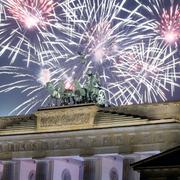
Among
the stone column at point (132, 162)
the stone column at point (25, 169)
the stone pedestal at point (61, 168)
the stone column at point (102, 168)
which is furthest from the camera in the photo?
the stone column at point (25, 169)

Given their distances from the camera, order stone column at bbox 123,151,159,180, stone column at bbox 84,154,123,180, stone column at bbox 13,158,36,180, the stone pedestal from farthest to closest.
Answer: stone column at bbox 13,158,36,180, the stone pedestal, stone column at bbox 84,154,123,180, stone column at bbox 123,151,159,180

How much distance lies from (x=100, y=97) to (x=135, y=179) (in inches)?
288

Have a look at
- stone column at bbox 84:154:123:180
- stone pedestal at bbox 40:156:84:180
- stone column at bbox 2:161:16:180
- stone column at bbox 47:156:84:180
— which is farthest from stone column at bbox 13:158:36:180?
stone column at bbox 84:154:123:180

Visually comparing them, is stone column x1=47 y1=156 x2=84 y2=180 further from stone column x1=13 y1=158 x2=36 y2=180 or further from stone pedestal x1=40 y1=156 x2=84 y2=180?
stone column x1=13 y1=158 x2=36 y2=180

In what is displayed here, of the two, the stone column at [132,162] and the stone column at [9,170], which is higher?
the stone column at [132,162]

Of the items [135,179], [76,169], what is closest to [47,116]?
[76,169]

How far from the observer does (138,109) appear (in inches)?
1859

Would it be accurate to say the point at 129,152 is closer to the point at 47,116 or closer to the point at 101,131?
the point at 101,131

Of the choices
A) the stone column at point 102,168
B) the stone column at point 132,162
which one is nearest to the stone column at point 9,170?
the stone column at point 102,168

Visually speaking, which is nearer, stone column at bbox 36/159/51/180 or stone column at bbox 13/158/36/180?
stone column at bbox 36/159/51/180

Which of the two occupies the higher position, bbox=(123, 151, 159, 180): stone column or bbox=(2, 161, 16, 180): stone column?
bbox=(123, 151, 159, 180): stone column

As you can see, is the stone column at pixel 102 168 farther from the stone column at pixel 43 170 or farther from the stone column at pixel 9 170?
the stone column at pixel 9 170

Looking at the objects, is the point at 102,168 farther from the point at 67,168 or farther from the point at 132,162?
the point at 67,168

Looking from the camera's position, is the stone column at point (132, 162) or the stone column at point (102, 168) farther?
the stone column at point (102, 168)
